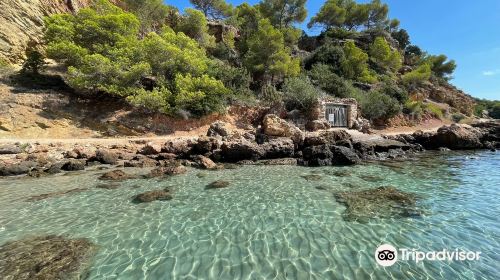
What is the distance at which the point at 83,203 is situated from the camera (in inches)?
302

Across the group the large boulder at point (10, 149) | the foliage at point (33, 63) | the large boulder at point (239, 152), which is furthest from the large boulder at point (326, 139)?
the foliage at point (33, 63)

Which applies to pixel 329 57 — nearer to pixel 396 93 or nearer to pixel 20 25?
pixel 396 93

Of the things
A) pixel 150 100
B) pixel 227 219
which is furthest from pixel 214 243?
pixel 150 100

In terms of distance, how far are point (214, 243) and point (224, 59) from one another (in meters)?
31.6

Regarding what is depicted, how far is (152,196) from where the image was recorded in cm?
805

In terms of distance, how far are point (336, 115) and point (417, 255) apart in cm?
1972

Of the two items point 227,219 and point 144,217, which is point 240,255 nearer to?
point 227,219

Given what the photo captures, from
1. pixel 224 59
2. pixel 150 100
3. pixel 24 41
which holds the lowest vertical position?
pixel 150 100

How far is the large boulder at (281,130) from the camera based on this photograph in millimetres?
16141

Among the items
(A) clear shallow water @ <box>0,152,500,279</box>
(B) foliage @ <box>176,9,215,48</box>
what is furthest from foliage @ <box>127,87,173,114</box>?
(B) foliage @ <box>176,9,215,48</box>

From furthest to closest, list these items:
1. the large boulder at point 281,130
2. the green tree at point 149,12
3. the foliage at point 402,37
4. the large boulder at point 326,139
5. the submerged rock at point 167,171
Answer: the foliage at point 402,37, the green tree at point 149,12, the large boulder at point 281,130, the large boulder at point 326,139, the submerged rock at point 167,171

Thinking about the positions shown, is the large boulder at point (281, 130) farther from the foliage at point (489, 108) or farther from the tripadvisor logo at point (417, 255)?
the foliage at point (489, 108)

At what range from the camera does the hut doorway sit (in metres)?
22.9

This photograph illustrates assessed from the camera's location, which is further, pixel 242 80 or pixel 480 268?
pixel 242 80
